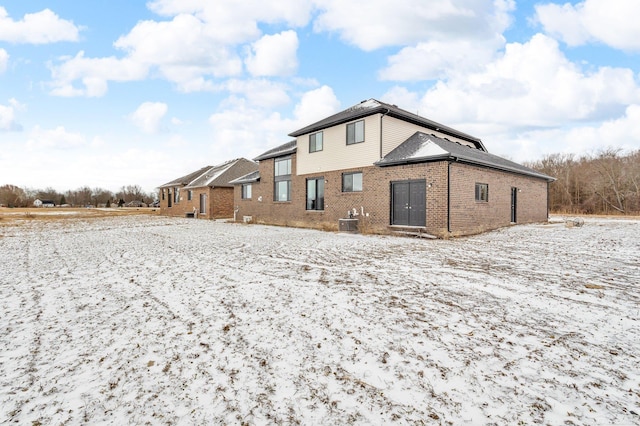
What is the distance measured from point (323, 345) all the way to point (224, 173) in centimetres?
2818

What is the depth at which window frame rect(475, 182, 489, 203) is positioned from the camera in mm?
14320

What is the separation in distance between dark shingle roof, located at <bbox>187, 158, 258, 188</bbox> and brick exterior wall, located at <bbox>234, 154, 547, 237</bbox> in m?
8.36

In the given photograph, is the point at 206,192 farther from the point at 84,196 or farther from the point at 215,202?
the point at 84,196

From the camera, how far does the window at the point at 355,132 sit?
52.0 feet

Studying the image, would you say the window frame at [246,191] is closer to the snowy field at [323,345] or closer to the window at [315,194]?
the window at [315,194]

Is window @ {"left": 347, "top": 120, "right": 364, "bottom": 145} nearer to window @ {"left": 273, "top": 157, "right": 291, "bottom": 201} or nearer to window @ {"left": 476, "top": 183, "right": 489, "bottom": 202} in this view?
window @ {"left": 273, "top": 157, "right": 291, "bottom": 201}

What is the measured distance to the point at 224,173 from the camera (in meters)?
29.4

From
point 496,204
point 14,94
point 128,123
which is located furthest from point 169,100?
point 496,204

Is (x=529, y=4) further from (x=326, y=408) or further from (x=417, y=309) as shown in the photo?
(x=326, y=408)

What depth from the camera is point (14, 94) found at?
1819cm

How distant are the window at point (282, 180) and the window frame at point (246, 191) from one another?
362 cm

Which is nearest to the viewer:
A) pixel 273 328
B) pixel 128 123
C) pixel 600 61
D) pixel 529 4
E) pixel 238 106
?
pixel 273 328

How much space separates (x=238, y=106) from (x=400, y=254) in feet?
63.6

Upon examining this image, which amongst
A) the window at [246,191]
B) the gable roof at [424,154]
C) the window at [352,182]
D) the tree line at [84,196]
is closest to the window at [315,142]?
the window at [352,182]
